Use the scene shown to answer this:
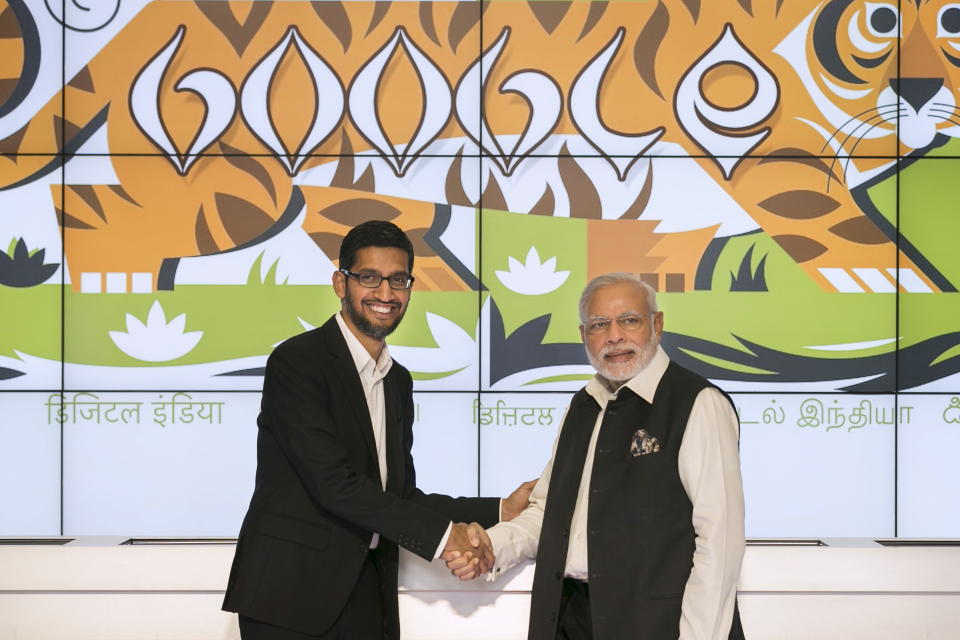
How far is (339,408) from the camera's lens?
7.72ft

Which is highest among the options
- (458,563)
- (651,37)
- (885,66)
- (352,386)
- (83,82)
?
(651,37)

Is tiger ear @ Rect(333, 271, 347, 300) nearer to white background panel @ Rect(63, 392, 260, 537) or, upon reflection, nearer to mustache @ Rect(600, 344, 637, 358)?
mustache @ Rect(600, 344, 637, 358)

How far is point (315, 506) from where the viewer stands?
7.60 feet

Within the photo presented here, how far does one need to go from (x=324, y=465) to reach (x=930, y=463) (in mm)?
4054

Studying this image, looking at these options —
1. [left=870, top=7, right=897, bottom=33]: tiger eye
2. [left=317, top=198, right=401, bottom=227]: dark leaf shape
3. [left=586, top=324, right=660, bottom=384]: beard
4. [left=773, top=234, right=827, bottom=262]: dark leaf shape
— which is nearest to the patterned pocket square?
[left=586, top=324, right=660, bottom=384]: beard

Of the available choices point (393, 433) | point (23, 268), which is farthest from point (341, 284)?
point (23, 268)

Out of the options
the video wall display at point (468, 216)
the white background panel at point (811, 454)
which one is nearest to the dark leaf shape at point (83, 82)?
the video wall display at point (468, 216)

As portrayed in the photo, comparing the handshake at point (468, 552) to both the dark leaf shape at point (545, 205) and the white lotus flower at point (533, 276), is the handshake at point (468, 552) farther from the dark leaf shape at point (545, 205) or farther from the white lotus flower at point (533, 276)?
the dark leaf shape at point (545, 205)

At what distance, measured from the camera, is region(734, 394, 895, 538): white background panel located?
16.5 ft

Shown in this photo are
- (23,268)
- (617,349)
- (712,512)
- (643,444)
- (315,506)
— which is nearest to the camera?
(712,512)

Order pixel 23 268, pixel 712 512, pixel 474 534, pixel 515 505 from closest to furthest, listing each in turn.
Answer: pixel 712 512
pixel 474 534
pixel 515 505
pixel 23 268

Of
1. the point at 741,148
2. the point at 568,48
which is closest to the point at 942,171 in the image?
the point at 741,148

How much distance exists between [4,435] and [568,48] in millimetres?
3785

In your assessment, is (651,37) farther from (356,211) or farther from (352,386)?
(352,386)
